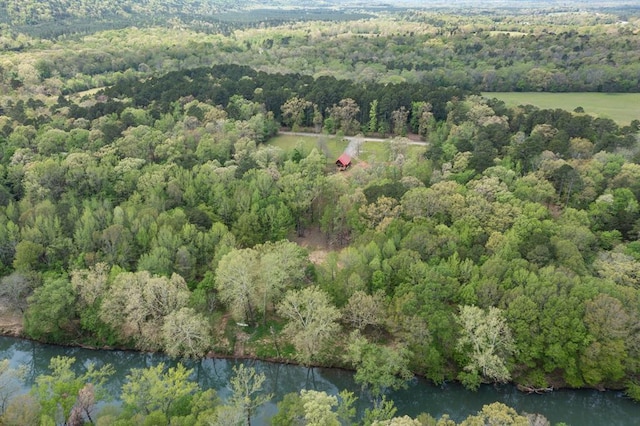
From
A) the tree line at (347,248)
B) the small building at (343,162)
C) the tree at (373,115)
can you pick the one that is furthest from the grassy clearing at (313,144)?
the tree at (373,115)

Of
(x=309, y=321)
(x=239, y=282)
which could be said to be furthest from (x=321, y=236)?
(x=309, y=321)

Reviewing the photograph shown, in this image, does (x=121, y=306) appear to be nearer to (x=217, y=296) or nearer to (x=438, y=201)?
(x=217, y=296)

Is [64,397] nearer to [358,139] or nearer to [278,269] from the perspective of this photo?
[278,269]

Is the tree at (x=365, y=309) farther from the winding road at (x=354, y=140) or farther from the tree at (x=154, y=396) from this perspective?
the winding road at (x=354, y=140)

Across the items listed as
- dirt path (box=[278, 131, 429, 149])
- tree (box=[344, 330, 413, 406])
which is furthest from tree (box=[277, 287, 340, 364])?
dirt path (box=[278, 131, 429, 149])

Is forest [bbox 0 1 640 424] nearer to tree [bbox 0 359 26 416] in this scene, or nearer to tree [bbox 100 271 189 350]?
tree [bbox 100 271 189 350]

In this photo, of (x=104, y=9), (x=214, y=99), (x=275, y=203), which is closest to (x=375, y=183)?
(x=275, y=203)
